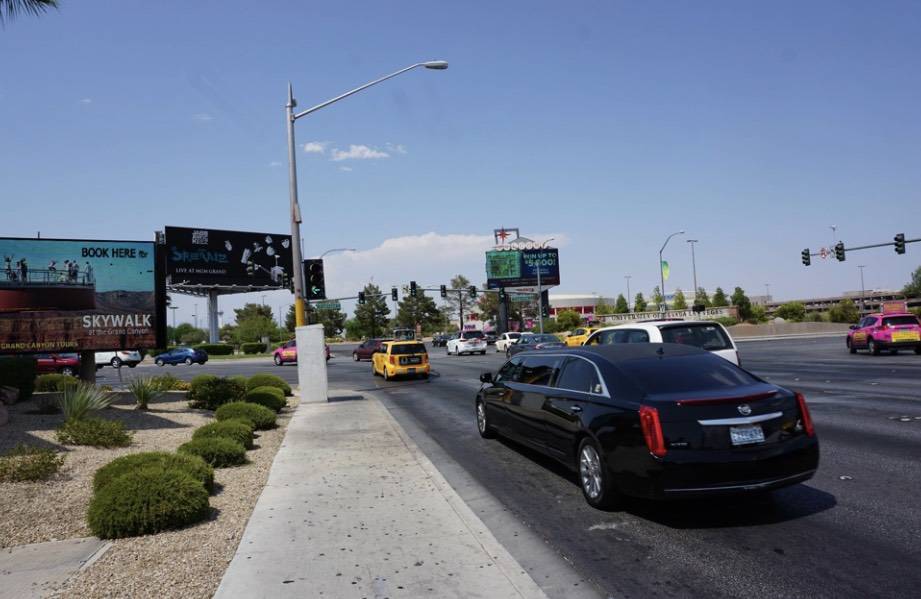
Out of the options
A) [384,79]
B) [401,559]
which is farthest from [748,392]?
[384,79]

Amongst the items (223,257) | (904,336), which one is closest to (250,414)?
(904,336)

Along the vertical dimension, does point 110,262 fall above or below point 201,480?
above

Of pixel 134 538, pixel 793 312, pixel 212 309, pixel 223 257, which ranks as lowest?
pixel 134 538

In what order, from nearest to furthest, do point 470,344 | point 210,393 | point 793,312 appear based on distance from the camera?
point 210,393 < point 470,344 < point 793,312

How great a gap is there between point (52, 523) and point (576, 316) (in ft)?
282

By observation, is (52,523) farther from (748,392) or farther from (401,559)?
(748,392)

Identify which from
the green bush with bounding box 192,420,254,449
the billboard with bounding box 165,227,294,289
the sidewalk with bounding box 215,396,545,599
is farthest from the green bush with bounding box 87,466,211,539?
the billboard with bounding box 165,227,294,289

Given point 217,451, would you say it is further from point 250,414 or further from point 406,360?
point 406,360

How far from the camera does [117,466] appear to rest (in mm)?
6809

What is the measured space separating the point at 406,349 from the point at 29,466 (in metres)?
18.4

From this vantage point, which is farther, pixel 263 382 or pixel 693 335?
pixel 263 382

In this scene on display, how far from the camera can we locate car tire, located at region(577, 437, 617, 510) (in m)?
6.36

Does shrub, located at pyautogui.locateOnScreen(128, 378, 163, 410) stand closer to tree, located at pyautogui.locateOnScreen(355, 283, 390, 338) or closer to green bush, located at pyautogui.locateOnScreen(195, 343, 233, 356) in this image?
green bush, located at pyautogui.locateOnScreen(195, 343, 233, 356)

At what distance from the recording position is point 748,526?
5.90 meters
